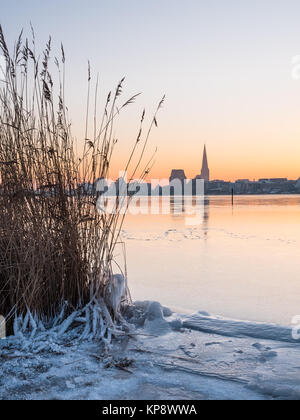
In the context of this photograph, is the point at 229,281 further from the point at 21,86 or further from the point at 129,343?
the point at 21,86

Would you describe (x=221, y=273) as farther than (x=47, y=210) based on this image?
Yes

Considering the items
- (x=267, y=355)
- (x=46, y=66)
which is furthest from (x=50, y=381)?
(x=46, y=66)

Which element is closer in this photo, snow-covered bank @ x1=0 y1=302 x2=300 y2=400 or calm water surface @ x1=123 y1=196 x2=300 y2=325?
snow-covered bank @ x1=0 y1=302 x2=300 y2=400

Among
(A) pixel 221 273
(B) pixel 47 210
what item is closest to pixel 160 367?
(B) pixel 47 210

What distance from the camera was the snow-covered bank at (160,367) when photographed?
134 cm

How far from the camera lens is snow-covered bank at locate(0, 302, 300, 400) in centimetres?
134

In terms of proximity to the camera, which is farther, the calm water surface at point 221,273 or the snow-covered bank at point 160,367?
the calm water surface at point 221,273

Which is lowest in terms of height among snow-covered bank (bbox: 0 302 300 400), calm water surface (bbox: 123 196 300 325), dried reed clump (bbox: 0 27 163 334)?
calm water surface (bbox: 123 196 300 325)

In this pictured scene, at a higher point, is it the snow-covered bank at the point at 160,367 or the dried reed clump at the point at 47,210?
the dried reed clump at the point at 47,210

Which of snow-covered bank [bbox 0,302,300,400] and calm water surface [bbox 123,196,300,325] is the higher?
snow-covered bank [bbox 0,302,300,400]

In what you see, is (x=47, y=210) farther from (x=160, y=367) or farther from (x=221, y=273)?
(x=221, y=273)

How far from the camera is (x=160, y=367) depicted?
1545 mm

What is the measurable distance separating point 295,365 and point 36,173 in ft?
4.89

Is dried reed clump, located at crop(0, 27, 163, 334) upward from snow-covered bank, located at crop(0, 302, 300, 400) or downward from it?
upward
